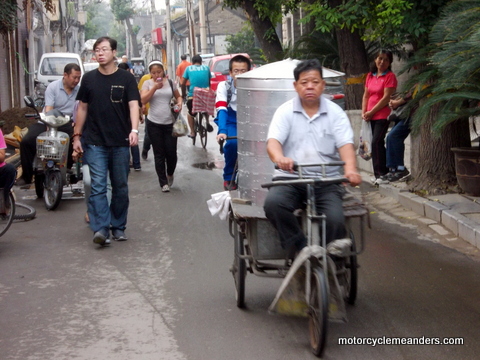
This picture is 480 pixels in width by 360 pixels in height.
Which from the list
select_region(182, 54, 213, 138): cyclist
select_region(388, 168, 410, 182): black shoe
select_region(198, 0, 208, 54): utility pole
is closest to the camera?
select_region(388, 168, 410, 182): black shoe

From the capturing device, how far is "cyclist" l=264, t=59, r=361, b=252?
15.6ft

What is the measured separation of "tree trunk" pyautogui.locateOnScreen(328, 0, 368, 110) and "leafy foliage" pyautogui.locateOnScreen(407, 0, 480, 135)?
4.90 meters

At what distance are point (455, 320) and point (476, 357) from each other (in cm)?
69

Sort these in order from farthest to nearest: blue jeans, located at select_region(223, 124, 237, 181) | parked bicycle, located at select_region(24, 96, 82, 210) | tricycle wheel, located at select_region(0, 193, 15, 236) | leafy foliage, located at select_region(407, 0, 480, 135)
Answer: parked bicycle, located at select_region(24, 96, 82, 210), blue jeans, located at select_region(223, 124, 237, 181), tricycle wheel, located at select_region(0, 193, 15, 236), leafy foliage, located at select_region(407, 0, 480, 135)

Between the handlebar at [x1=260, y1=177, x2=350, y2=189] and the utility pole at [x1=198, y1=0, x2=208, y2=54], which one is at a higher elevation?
the utility pole at [x1=198, y1=0, x2=208, y2=54]

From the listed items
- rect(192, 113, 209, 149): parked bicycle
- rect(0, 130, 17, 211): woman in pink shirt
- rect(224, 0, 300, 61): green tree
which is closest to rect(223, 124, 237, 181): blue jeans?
rect(0, 130, 17, 211): woman in pink shirt

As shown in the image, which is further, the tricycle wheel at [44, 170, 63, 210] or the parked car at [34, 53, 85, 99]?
the parked car at [34, 53, 85, 99]

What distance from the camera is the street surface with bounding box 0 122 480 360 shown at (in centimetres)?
466

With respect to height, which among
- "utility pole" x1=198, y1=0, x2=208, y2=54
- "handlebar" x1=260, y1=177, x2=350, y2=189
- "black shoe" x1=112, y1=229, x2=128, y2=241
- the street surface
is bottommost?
the street surface

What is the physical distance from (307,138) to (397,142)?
17.7ft

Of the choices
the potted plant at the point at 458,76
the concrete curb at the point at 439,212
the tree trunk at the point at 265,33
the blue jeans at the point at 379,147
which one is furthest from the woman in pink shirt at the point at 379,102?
the tree trunk at the point at 265,33

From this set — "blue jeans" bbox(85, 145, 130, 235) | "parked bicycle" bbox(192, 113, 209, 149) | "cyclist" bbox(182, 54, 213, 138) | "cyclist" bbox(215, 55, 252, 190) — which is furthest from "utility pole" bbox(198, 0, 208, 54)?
"blue jeans" bbox(85, 145, 130, 235)

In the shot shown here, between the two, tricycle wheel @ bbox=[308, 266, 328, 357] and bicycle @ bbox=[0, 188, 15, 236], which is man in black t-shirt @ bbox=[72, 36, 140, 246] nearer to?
bicycle @ bbox=[0, 188, 15, 236]

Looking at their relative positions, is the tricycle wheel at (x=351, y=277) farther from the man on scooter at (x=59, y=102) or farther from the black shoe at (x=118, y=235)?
the man on scooter at (x=59, y=102)
